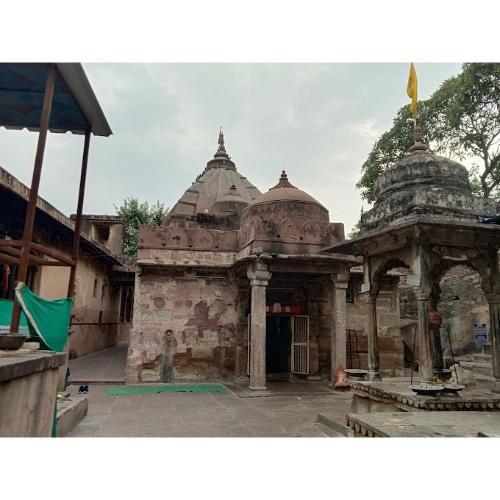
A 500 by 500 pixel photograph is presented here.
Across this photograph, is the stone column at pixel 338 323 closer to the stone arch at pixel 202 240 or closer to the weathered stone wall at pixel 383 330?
the weathered stone wall at pixel 383 330

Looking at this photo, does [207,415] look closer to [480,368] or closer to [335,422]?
[335,422]

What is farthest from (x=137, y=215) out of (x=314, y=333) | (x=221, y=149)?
(x=314, y=333)

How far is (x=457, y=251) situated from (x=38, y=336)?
6.85 m


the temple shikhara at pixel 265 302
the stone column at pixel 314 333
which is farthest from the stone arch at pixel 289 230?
the stone column at pixel 314 333

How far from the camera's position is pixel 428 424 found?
495 cm

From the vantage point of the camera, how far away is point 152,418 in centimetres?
783

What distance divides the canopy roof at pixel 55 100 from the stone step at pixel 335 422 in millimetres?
6462

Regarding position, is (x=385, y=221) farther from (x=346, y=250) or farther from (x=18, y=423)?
(x=18, y=423)

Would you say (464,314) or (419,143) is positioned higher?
(419,143)

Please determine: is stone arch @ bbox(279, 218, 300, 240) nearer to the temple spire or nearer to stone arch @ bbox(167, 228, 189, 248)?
stone arch @ bbox(167, 228, 189, 248)

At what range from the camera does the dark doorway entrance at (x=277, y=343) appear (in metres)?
14.3

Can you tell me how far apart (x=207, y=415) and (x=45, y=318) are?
4.21 metres

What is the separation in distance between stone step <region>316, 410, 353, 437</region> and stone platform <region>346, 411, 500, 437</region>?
1.07m

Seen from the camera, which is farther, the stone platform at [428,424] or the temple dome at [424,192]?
the temple dome at [424,192]
